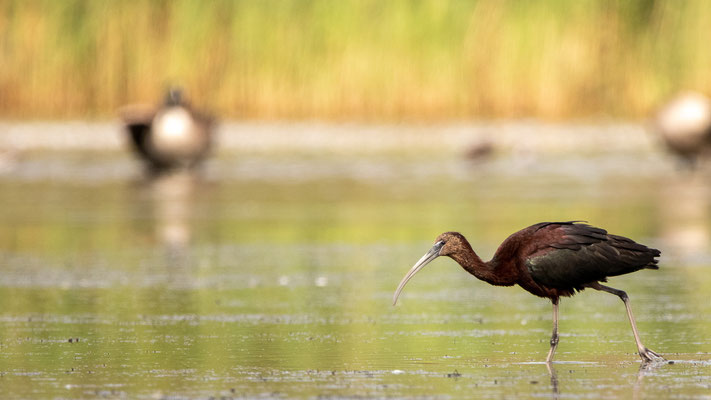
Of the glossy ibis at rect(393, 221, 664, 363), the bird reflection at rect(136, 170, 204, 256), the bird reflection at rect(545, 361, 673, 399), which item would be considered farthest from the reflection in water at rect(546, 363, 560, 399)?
the bird reflection at rect(136, 170, 204, 256)

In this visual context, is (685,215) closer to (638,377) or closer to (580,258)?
(580,258)

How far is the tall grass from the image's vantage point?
25.7m

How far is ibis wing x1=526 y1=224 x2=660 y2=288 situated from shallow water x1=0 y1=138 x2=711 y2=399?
0.37 meters

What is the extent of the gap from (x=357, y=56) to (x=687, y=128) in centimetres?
642

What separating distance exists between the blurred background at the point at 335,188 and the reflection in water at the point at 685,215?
0.07 m

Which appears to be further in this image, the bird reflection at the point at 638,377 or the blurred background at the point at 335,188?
the blurred background at the point at 335,188

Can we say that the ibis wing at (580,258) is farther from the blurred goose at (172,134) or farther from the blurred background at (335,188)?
the blurred goose at (172,134)

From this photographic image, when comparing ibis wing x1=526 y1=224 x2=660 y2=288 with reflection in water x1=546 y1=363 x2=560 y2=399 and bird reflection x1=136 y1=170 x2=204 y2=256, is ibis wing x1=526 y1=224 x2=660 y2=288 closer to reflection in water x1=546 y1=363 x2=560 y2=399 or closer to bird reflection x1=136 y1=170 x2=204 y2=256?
reflection in water x1=546 y1=363 x2=560 y2=399

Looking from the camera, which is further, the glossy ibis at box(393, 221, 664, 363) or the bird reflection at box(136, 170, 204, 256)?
the bird reflection at box(136, 170, 204, 256)

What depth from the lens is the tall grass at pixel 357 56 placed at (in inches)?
A: 1013

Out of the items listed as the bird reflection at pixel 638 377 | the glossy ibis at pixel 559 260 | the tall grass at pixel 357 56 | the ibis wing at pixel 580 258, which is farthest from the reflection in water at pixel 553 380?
the tall grass at pixel 357 56

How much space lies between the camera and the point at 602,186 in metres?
18.3

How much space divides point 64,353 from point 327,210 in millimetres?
8730

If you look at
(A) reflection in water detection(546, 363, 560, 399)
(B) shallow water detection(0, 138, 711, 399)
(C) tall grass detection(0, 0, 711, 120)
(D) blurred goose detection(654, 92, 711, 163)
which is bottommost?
(A) reflection in water detection(546, 363, 560, 399)
